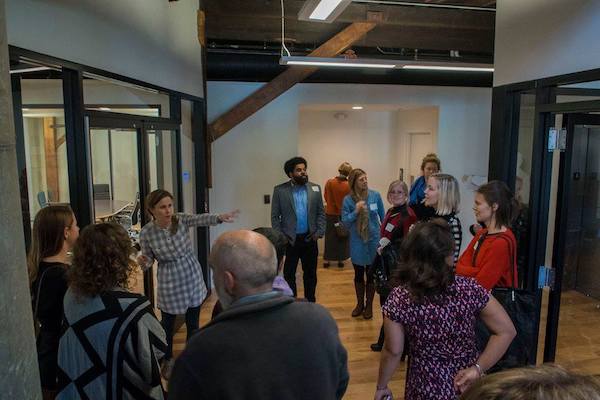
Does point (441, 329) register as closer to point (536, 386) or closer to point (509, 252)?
point (509, 252)

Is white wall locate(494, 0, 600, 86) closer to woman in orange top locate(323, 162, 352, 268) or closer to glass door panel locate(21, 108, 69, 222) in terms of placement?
glass door panel locate(21, 108, 69, 222)

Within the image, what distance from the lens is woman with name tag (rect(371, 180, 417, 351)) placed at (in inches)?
142

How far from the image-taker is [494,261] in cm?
238

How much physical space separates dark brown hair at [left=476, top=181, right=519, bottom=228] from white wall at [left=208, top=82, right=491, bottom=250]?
393cm

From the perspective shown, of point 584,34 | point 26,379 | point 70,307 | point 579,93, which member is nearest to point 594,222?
point 579,93

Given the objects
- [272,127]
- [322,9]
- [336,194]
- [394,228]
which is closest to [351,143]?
[336,194]

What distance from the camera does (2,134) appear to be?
64 centimetres

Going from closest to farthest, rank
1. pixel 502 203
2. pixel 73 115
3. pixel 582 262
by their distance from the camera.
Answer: pixel 502 203 → pixel 73 115 → pixel 582 262

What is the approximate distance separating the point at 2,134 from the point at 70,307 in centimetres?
124

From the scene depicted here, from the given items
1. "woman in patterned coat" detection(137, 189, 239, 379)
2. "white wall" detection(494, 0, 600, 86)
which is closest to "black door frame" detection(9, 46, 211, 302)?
"woman in patterned coat" detection(137, 189, 239, 379)

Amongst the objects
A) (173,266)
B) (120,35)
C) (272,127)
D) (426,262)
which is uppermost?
(120,35)

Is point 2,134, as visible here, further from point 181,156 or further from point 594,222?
point 594,222

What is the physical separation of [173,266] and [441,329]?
207 cm

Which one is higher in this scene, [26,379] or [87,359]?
[26,379]
